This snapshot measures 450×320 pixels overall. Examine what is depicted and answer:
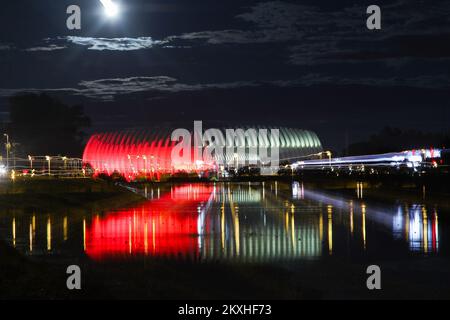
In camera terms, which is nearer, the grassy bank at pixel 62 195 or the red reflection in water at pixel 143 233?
the red reflection in water at pixel 143 233

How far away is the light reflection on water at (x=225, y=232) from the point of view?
16.5 meters

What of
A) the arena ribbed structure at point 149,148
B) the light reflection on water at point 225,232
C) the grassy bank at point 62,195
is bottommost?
the light reflection on water at point 225,232

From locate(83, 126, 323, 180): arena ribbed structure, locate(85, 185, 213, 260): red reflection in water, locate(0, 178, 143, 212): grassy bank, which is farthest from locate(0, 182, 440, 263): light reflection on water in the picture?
locate(83, 126, 323, 180): arena ribbed structure

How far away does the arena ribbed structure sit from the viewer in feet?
492

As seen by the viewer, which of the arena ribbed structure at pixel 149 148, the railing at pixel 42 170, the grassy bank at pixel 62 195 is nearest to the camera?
the grassy bank at pixel 62 195

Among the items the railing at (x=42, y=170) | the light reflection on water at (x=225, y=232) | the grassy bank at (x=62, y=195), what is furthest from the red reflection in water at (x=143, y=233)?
the railing at (x=42, y=170)

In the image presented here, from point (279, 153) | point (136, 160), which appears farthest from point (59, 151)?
point (279, 153)

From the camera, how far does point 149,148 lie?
155625 millimetres

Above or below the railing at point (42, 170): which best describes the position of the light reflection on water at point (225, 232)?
below

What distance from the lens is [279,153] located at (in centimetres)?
16488

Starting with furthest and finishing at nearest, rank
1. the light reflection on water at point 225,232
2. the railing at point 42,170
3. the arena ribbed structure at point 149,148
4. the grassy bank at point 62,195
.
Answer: the arena ribbed structure at point 149,148, the railing at point 42,170, the grassy bank at point 62,195, the light reflection on water at point 225,232

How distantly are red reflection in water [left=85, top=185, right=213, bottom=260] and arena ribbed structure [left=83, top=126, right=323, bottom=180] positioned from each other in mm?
114694

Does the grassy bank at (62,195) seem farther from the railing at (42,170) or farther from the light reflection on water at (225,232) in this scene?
the railing at (42,170)

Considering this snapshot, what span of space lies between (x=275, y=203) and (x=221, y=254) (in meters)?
20.5
